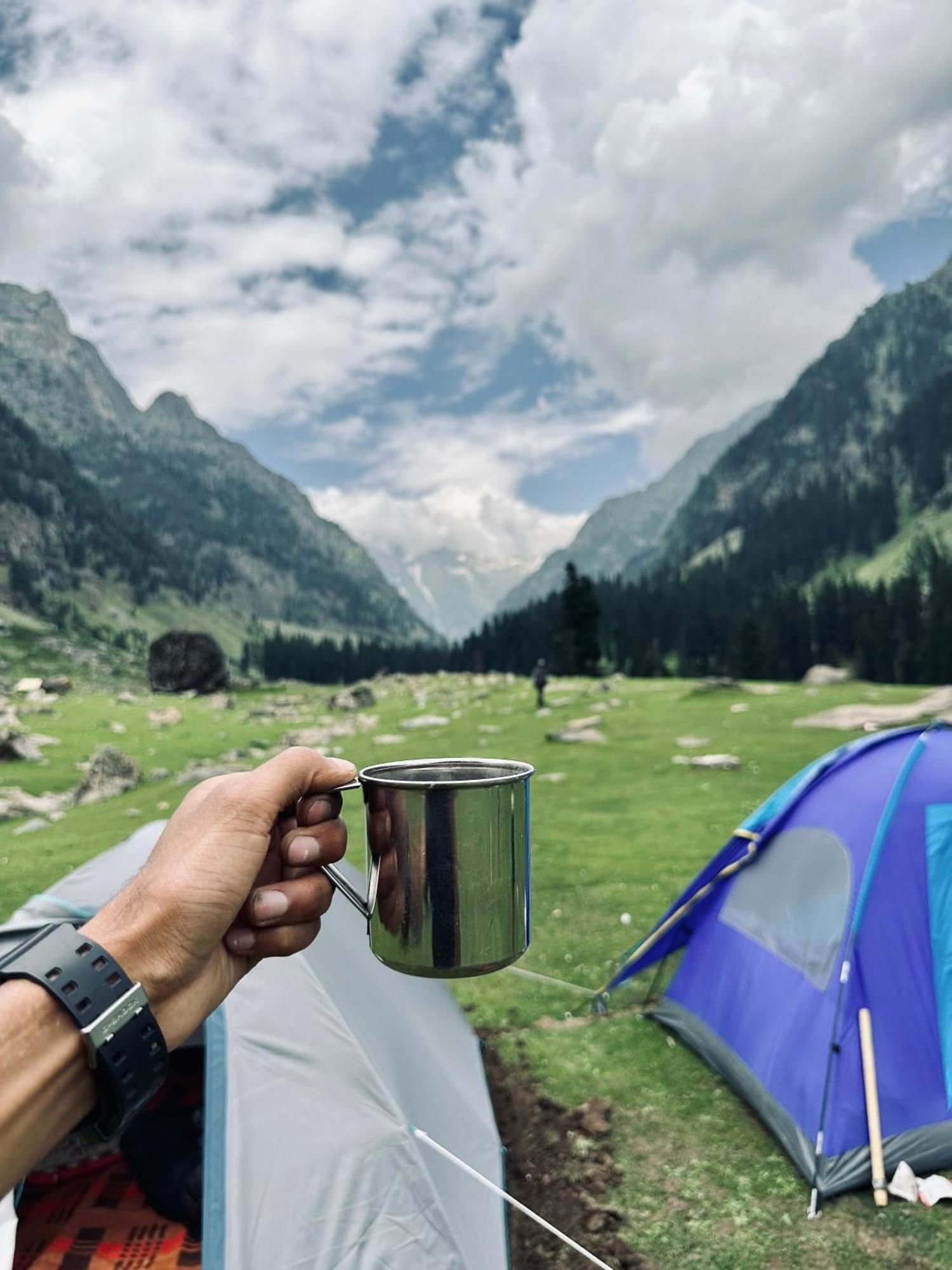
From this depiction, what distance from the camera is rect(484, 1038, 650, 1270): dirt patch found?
5.16 m

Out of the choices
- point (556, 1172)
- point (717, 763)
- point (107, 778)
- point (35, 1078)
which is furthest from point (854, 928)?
point (107, 778)

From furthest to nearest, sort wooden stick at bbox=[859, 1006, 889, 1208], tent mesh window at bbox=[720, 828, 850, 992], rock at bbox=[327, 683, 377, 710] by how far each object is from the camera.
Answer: rock at bbox=[327, 683, 377, 710] < tent mesh window at bbox=[720, 828, 850, 992] < wooden stick at bbox=[859, 1006, 889, 1208]

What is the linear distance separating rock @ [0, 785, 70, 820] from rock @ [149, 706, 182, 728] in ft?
71.5

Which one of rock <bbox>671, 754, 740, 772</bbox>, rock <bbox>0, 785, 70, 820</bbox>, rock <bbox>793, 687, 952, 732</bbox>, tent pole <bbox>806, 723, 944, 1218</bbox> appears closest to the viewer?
tent pole <bbox>806, 723, 944, 1218</bbox>

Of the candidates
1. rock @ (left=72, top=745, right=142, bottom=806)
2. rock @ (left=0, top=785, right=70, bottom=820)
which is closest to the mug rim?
rock @ (left=0, top=785, right=70, bottom=820)

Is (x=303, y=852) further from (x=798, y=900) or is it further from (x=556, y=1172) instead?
(x=798, y=900)

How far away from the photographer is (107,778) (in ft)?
83.5

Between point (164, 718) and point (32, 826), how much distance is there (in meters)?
30.5

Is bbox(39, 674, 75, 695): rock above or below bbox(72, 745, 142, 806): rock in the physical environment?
above

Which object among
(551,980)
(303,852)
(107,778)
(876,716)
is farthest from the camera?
(876,716)

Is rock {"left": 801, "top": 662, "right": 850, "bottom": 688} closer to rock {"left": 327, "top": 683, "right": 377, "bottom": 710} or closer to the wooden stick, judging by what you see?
rock {"left": 327, "top": 683, "right": 377, "bottom": 710}

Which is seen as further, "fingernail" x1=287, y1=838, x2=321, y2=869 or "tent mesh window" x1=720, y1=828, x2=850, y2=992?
"tent mesh window" x1=720, y1=828, x2=850, y2=992

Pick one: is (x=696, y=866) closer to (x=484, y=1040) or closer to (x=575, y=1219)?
(x=484, y=1040)

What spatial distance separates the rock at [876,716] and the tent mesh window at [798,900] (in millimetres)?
19932
